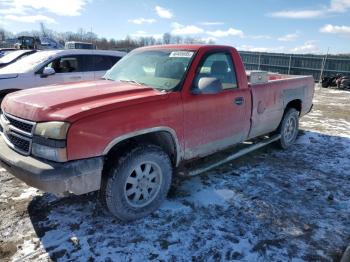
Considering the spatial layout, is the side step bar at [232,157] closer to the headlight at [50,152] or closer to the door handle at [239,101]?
the door handle at [239,101]

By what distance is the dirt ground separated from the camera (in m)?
3.00

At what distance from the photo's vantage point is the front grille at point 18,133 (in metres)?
3.00

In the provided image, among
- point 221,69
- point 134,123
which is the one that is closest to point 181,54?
point 221,69

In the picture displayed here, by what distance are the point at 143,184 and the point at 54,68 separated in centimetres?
591

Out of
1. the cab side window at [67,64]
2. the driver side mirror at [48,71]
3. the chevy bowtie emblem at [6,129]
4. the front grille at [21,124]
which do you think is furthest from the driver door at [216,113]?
the cab side window at [67,64]

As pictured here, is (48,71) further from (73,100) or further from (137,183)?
(137,183)

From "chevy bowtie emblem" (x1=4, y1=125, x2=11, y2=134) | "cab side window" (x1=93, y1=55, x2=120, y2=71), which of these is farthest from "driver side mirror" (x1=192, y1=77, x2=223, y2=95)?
"cab side window" (x1=93, y1=55, x2=120, y2=71)

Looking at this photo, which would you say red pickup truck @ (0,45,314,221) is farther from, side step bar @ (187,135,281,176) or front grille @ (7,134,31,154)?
side step bar @ (187,135,281,176)

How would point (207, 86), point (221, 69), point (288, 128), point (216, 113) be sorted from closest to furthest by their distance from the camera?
point (207, 86), point (216, 113), point (221, 69), point (288, 128)

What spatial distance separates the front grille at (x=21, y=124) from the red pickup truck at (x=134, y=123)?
0.4 inches

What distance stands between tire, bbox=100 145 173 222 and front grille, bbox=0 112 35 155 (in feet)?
2.71

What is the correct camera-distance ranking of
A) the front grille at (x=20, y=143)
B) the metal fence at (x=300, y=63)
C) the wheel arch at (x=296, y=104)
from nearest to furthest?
the front grille at (x=20, y=143), the wheel arch at (x=296, y=104), the metal fence at (x=300, y=63)

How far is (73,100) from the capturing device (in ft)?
10.4

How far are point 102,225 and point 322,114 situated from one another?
8.63 meters
